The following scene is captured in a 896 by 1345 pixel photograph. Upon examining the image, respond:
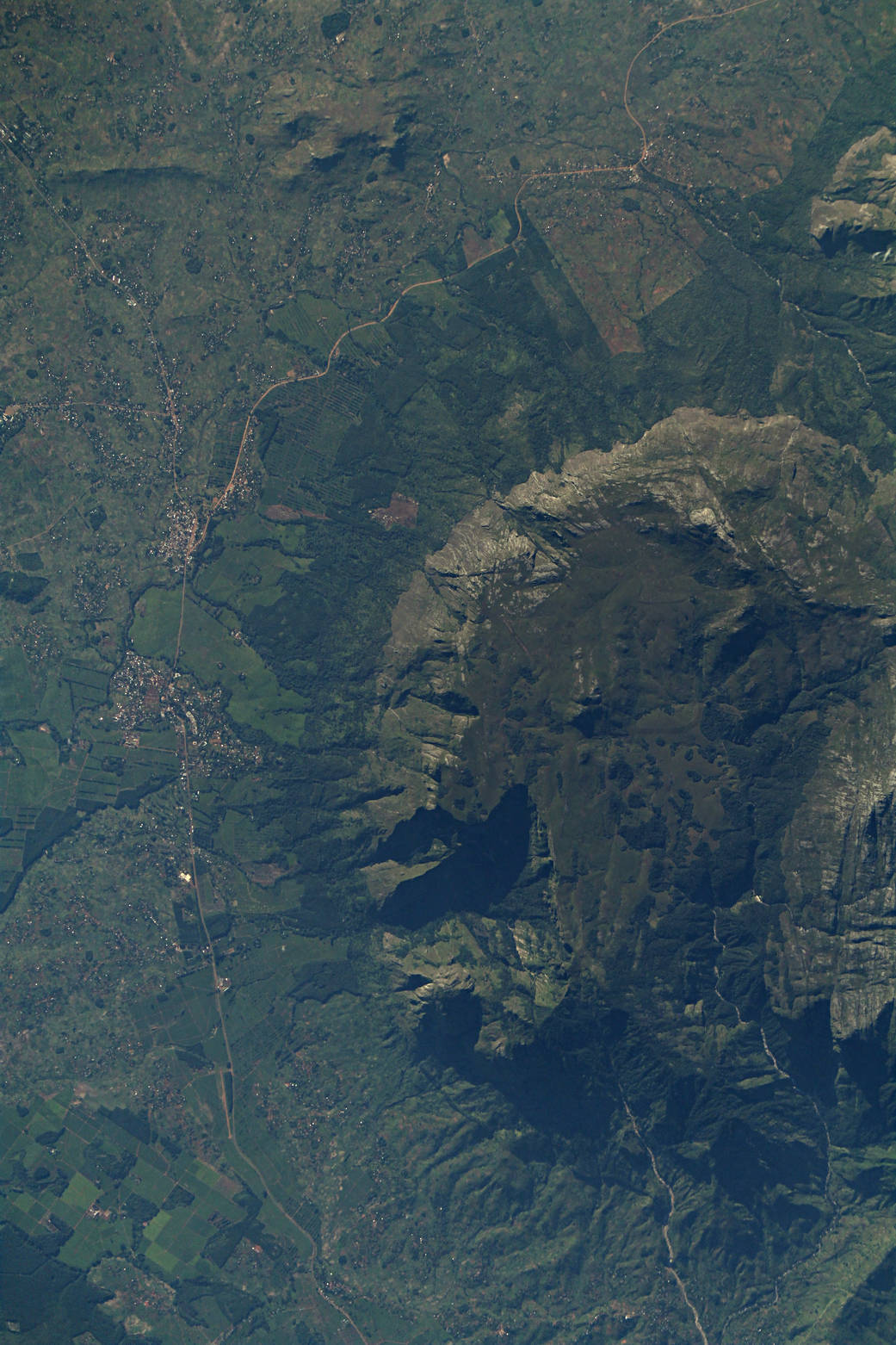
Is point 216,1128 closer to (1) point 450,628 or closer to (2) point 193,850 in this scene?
(2) point 193,850

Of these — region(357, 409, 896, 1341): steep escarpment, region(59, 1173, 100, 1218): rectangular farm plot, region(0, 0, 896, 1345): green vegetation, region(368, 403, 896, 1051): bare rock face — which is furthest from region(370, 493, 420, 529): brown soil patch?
region(59, 1173, 100, 1218): rectangular farm plot

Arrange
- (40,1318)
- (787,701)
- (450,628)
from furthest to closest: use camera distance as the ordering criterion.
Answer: (40,1318) → (450,628) → (787,701)

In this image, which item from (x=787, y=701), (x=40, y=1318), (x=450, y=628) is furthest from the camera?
(x=40, y=1318)

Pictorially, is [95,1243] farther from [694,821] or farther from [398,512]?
[398,512]

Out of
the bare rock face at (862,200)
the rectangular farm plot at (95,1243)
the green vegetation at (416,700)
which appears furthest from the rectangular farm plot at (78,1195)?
the bare rock face at (862,200)

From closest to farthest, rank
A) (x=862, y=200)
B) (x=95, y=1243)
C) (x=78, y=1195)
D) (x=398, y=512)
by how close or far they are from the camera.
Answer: (x=862, y=200), (x=398, y=512), (x=95, y=1243), (x=78, y=1195)

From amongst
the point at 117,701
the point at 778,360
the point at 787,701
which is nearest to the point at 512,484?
the point at 778,360

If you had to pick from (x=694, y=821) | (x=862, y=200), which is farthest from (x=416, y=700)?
(x=862, y=200)
